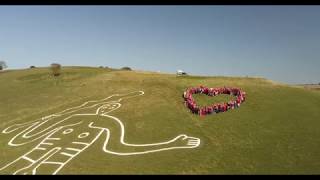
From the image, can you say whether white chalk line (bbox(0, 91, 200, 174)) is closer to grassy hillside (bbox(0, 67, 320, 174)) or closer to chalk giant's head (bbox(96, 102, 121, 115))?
chalk giant's head (bbox(96, 102, 121, 115))

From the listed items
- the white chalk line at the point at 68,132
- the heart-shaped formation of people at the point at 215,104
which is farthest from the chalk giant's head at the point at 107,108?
the heart-shaped formation of people at the point at 215,104

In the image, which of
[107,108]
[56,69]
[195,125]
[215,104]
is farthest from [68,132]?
[56,69]

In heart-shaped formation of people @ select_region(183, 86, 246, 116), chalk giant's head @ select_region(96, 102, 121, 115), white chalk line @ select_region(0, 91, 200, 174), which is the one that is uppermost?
heart-shaped formation of people @ select_region(183, 86, 246, 116)

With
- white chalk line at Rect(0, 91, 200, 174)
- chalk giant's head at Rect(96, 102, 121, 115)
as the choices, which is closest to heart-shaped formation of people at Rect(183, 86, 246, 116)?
white chalk line at Rect(0, 91, 200, 174)

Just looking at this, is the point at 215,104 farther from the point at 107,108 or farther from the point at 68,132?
the point at 68,132

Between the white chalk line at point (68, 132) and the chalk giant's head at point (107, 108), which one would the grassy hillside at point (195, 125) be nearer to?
the white chalk line at point (68, 132)
